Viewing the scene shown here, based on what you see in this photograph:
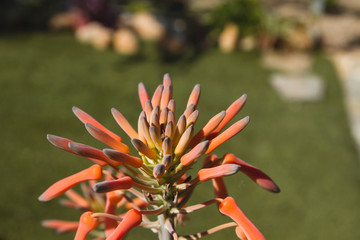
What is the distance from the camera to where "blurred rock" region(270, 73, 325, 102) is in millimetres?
7727

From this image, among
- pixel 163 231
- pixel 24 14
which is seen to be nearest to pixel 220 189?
pixel 163 231

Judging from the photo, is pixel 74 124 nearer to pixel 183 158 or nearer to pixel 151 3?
pixel 183 158

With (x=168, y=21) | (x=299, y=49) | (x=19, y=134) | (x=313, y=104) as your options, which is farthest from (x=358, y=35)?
(x=19, y=134)

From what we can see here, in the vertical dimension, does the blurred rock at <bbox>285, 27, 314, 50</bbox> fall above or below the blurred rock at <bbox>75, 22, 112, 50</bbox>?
below

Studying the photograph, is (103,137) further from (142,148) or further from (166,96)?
(166,96)

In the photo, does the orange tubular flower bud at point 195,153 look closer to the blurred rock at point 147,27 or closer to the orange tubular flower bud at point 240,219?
the orange tubular flower bud at point 240,219

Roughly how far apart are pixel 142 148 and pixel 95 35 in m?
7.91

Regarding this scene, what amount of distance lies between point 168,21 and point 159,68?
8.22 ft

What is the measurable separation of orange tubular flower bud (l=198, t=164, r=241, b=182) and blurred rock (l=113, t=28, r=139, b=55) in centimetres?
766

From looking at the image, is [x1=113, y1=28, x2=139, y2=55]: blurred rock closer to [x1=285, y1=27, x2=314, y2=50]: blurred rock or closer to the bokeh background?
the bokeh background

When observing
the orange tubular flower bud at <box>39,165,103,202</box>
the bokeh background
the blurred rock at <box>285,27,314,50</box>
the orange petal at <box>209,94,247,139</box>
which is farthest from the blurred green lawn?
the orange tubular flower bud at <box>39,165,103,202</box>

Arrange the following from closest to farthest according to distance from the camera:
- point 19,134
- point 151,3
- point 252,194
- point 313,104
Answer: point 252,194 → point 19,134 → point 313,104 → point 151,3

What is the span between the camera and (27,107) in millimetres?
6617

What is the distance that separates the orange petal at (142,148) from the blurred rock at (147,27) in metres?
8.12
